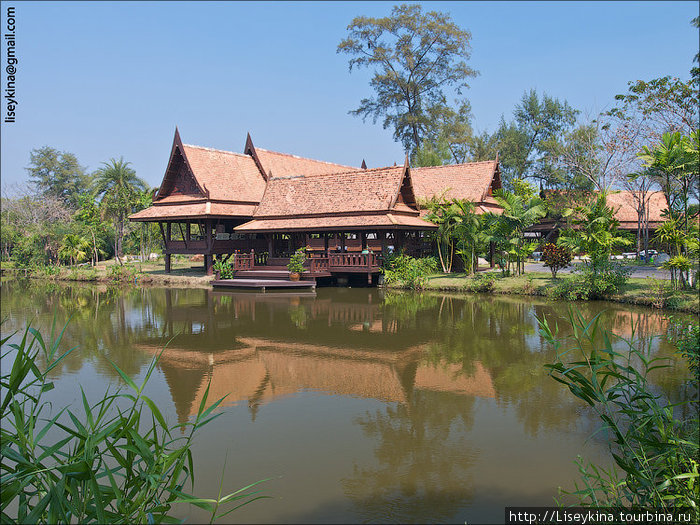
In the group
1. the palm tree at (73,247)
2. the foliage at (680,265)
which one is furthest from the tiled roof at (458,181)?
the palm tree at (73,247)

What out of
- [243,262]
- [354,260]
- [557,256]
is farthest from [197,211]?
[557,256]

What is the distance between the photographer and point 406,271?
19797 mm

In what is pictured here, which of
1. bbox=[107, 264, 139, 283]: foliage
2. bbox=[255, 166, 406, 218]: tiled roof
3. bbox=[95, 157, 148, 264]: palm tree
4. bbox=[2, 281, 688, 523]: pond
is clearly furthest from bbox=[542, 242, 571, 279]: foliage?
bbox=[95, 157, 148, 264]: palm tree

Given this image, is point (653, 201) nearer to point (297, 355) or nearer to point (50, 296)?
point (297, 355)

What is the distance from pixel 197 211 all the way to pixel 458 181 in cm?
1188

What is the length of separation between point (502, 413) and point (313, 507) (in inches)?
119

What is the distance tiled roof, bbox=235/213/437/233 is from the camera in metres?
19.7

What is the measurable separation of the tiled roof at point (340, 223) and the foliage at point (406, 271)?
1.35 m

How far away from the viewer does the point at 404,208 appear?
21422 millimetres

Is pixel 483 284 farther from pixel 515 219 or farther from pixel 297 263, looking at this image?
pixel 297 263

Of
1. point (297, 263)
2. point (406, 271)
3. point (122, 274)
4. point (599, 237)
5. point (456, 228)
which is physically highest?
point (456, 228)

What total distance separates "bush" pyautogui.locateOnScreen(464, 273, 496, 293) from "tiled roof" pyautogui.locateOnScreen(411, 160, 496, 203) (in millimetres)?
5487

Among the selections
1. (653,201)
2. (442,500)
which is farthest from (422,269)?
(653,201)

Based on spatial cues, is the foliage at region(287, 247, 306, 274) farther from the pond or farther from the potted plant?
the pond
